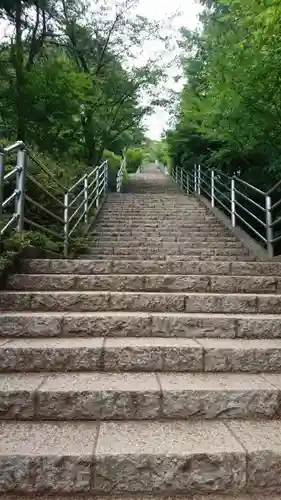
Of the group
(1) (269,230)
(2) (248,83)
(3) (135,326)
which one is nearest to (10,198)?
(3) (135,326)

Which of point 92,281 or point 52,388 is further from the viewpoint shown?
point 92,281

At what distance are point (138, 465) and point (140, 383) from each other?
0.44 metres

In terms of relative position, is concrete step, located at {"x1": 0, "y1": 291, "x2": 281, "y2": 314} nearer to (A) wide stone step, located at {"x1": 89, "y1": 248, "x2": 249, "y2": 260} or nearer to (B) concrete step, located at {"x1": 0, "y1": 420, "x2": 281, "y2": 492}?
(B) concrete step, located at {"x1": 0, "y1": 420, "x2": 281, "y2": 492}

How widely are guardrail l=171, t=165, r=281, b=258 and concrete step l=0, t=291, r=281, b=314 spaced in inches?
59.2

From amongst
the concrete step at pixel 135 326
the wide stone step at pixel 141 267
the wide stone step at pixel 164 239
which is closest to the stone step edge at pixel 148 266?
the wide stone step at pixel 141 267

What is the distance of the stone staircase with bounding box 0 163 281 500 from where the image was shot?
1.37 meters

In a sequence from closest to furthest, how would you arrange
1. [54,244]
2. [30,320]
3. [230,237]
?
1. [30,320]
2. [54,244]
3. [230,237]

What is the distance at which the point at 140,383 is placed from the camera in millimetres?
1770

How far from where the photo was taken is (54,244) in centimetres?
396

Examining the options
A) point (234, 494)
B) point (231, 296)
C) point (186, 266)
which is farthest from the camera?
point (186, 266)

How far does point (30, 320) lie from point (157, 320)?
85cm

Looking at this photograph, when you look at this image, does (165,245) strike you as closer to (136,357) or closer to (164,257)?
(164,257)

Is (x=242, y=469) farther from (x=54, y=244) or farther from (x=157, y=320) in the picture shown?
(x=54, y=244)

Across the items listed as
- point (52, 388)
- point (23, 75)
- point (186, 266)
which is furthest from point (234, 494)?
point (23, 75)
